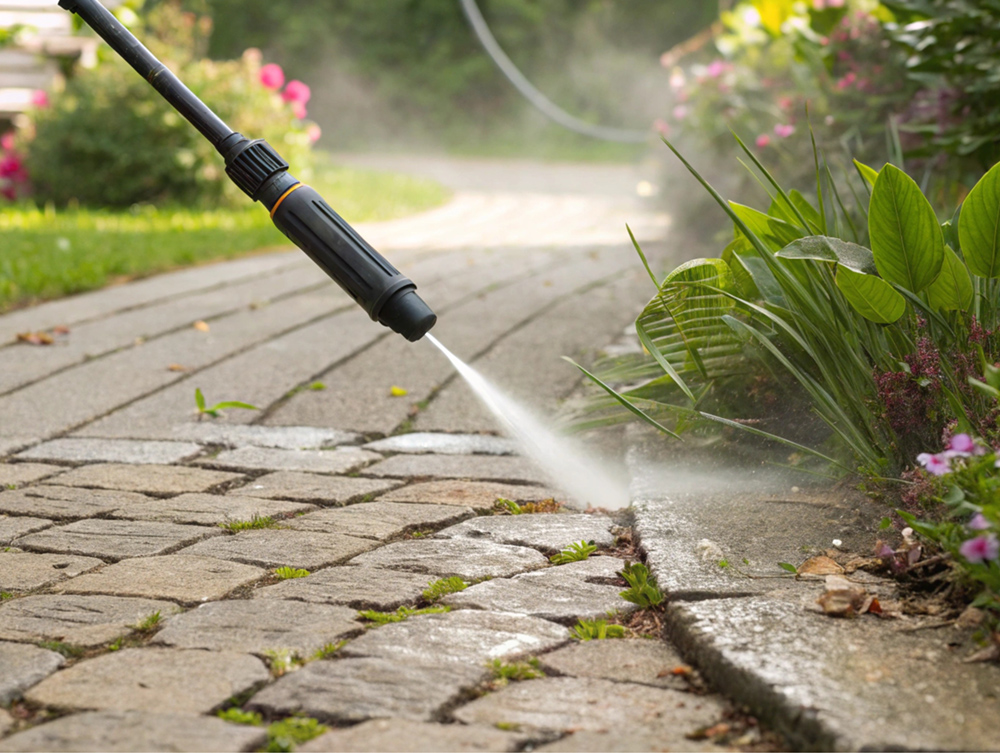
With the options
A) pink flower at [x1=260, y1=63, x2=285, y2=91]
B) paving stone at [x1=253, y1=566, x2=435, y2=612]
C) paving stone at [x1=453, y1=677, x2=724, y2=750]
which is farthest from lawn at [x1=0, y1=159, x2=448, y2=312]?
paving stone at [x1=453, y1=677, x2=724, y2=750]

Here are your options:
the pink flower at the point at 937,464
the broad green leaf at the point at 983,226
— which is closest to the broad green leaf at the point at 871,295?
the broad green leaf at the point at 983,226

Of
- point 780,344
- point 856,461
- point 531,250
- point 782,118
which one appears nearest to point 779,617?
point 856,461

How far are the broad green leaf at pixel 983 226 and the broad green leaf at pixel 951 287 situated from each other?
20 mm

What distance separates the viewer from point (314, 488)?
7.55 feet

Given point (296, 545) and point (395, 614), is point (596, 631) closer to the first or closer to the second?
point (395, 614)

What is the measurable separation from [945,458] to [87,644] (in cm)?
121

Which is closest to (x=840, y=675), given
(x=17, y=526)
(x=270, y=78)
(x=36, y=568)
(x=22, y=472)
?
(x=36, y=568)

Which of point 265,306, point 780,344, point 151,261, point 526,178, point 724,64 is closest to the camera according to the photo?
point 780,344

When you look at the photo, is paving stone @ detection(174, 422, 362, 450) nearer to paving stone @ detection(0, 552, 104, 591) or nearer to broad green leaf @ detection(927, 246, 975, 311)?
paving stone @ detection(0, 552, 104, 591)

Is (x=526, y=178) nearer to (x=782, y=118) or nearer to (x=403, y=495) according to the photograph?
(x=782, y=118)

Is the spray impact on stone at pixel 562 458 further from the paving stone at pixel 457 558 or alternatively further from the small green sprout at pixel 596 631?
the small green sprout at pixel 596 631

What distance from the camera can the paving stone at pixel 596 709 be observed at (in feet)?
4.06

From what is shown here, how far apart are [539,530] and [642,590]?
399 mm

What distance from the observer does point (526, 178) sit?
11.9 meters
